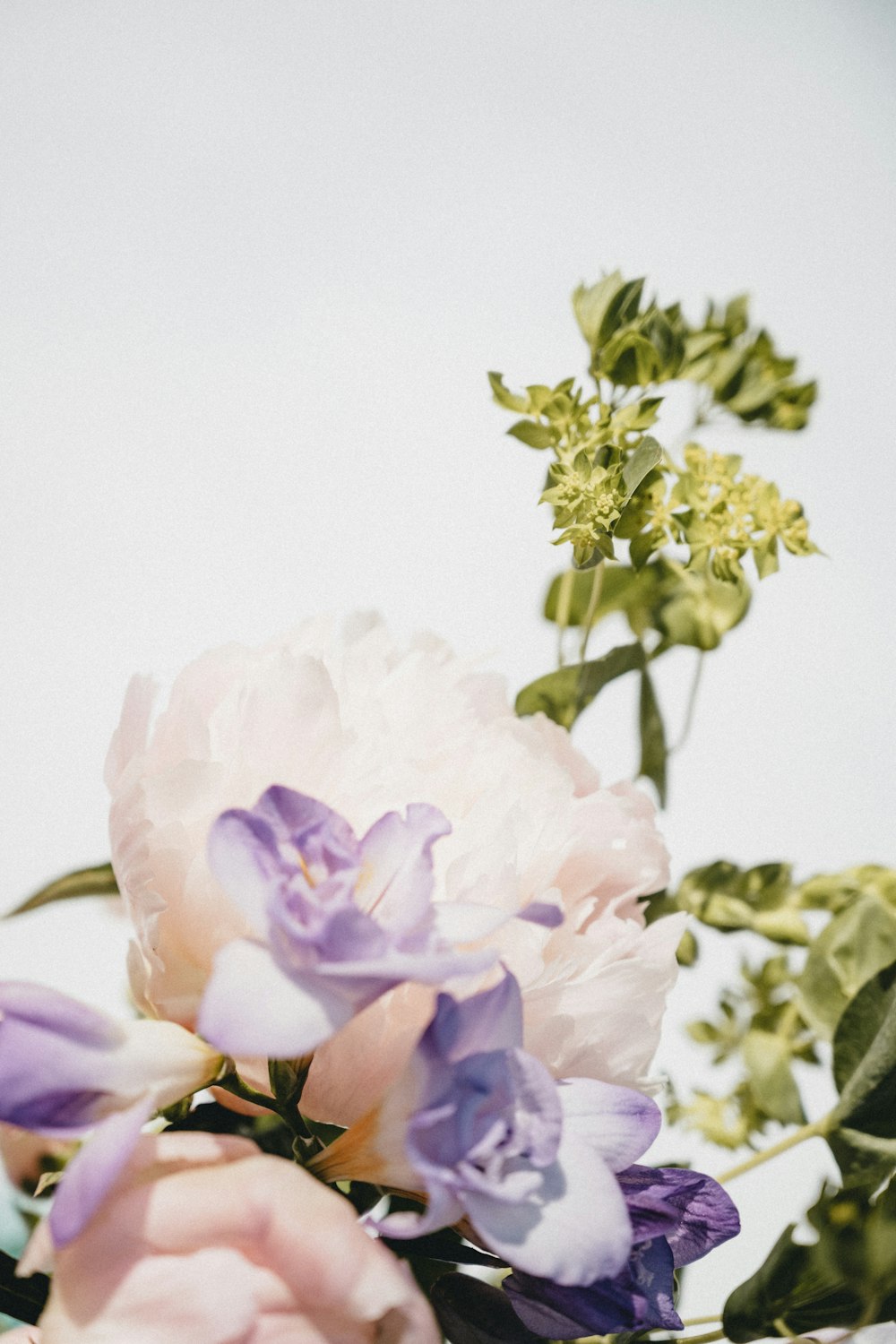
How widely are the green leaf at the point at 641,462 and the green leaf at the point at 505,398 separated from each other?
0.17 ft

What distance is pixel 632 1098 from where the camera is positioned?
20cm

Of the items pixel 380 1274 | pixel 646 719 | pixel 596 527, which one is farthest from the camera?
pixel 646 719

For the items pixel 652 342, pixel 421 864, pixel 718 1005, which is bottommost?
pixel 718 1005

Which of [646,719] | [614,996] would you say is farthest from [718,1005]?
[614,996]

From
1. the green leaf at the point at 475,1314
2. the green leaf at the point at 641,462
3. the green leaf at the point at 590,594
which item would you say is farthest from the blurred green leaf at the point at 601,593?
the green leaf at the point at 475,1314

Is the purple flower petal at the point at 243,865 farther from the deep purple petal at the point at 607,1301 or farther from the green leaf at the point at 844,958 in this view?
the green leaf at the point at 844,958

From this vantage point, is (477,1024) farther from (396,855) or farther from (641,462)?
(641,462)

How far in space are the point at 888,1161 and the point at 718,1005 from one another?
0.51 feet

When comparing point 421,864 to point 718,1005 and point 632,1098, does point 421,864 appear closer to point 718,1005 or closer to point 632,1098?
point 632,1098

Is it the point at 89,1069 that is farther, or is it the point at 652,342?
the point at 652,342

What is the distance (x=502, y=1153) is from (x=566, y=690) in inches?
7.3

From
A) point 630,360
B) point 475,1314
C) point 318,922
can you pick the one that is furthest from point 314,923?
point 630,360

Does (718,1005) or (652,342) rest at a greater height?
(652,342)

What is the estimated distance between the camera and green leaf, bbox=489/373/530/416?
32 centimetres
